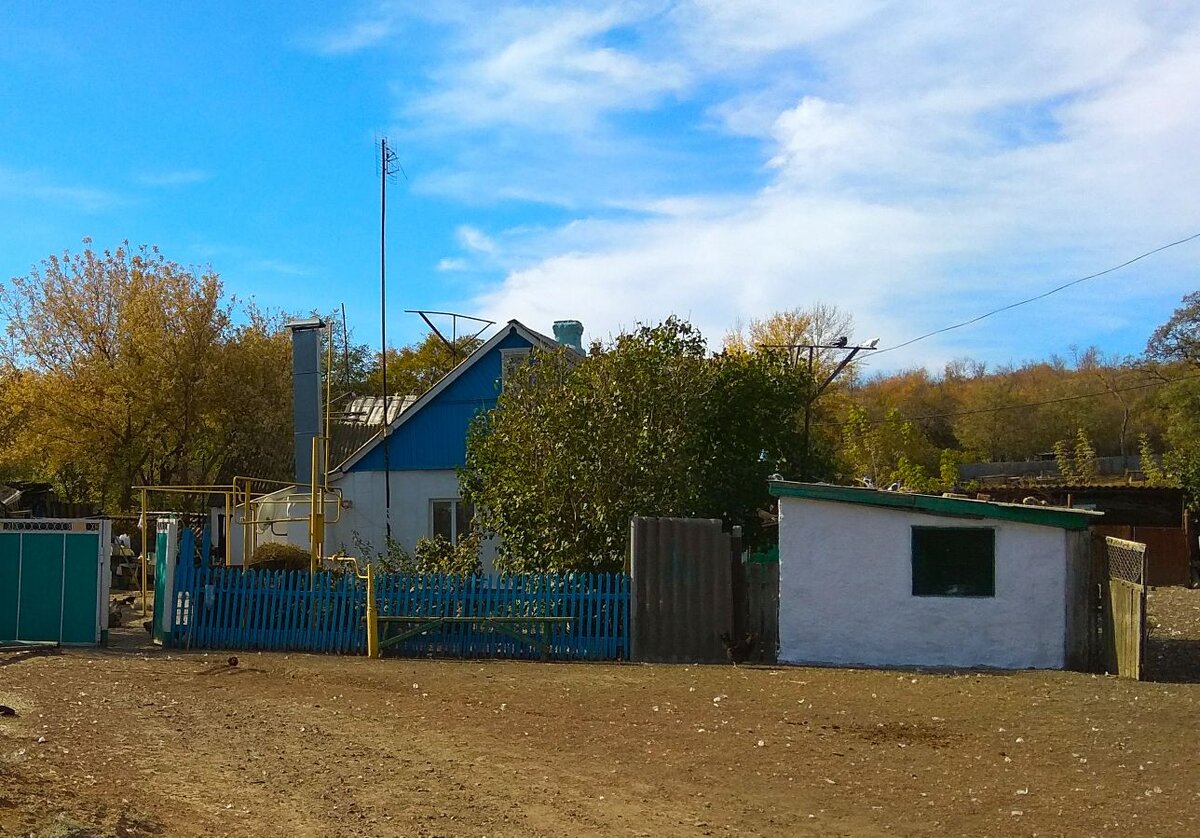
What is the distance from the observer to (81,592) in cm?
1606

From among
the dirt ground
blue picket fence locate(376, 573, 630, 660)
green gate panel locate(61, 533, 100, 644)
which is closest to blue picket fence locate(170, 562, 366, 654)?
blue picket fence locate(376, 573, 630, 660)

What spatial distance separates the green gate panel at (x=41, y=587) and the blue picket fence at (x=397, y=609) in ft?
5.93

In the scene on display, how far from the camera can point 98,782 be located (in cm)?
750

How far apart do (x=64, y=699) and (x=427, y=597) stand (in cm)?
505

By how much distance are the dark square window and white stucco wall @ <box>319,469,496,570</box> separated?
35.7ft

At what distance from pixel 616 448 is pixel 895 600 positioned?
14.0 ft

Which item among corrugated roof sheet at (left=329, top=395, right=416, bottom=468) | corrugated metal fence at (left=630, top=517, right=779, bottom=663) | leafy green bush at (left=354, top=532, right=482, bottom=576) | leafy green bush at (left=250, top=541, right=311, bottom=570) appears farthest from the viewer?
corrugated roof sheet at (left=329, top=395, right=416, bottom=468)

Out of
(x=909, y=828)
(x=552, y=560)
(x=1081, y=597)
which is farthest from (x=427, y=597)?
(x=909, y=828)

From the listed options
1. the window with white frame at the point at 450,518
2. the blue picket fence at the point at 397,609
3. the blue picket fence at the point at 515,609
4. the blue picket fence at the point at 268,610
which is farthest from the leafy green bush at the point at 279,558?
the window with white frame at the point at 450,518

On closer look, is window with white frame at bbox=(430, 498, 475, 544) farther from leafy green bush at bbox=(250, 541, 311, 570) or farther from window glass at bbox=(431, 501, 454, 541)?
leafy green bush at bbox=(250, 541, 311, 570)

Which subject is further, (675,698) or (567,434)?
(567,434)

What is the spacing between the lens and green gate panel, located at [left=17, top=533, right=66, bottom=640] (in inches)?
634

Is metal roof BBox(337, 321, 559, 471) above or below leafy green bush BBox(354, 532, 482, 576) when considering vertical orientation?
above

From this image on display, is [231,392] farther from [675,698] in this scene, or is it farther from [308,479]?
[675,698]
